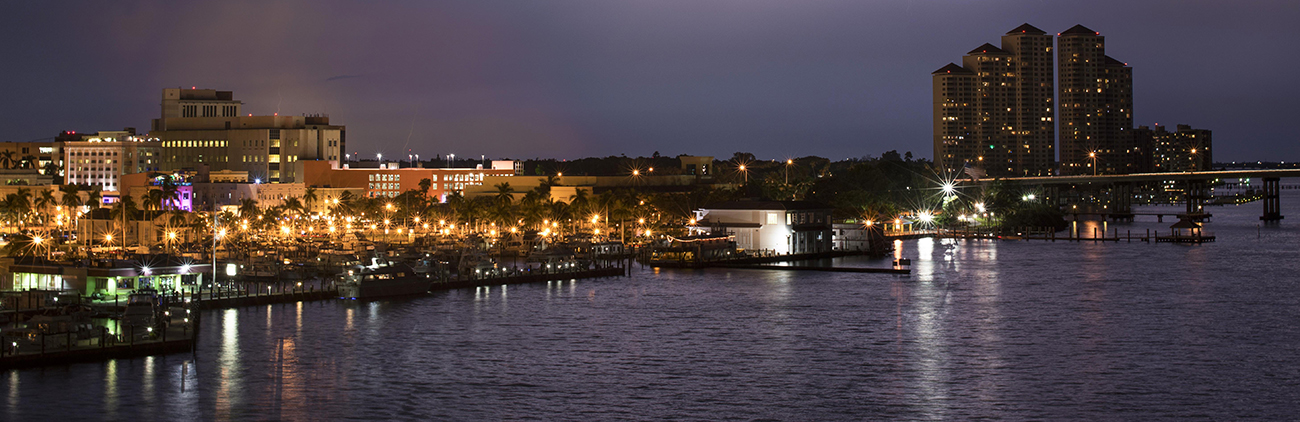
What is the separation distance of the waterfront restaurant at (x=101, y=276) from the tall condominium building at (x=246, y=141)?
111 meters

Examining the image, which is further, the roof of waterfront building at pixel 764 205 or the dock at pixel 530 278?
the roof of waterfront building at pixel 764 205

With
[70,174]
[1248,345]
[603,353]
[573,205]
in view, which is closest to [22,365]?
[603,353]

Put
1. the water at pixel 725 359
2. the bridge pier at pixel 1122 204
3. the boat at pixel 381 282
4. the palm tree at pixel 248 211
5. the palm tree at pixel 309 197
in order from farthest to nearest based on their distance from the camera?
the bridge pier at pixel 1122 204 < the palm tree at pixel 309 197 < the palm tree at pixel 248 211 < the boat at pixel 381 282 < the water at pixel 725 359

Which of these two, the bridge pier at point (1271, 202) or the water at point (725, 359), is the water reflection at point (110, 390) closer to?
the water at point (725, 359)

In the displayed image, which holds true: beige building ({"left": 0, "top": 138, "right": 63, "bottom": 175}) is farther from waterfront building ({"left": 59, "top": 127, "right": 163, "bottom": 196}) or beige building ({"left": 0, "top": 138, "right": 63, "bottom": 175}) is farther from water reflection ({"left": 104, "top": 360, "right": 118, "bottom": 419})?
water reflection ({"left": 104, "top": 360, "right": 118, "bottom": 419})

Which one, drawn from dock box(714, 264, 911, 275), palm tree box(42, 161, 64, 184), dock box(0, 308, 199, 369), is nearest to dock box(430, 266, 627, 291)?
dock box(714, 264, 911, 275)

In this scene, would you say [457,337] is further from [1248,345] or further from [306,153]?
[306,153]

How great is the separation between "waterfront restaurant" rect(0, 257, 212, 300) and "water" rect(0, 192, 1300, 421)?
4.39m

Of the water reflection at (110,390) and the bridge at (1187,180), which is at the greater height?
the bridge at (1187,180)

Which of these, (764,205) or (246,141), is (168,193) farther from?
(246,141)

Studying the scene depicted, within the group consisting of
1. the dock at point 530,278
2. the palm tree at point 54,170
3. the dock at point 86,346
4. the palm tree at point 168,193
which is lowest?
the dock at point 86,346

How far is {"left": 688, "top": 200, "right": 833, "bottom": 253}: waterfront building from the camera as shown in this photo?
3438 inches

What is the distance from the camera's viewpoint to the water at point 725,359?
31.9m

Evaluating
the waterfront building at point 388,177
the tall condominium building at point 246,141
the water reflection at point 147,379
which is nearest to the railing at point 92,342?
the water reflection at point 147,379
